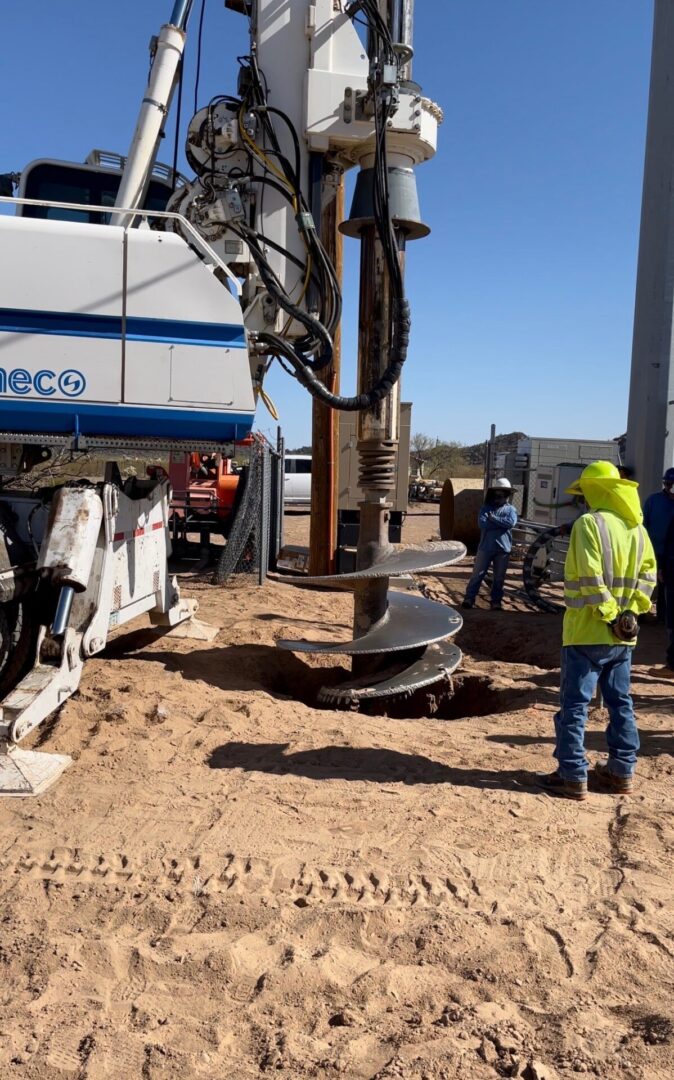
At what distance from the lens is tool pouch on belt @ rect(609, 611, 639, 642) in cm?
476

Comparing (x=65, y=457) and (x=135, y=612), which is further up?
(x=65, y=457)

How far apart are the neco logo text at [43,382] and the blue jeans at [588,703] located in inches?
139

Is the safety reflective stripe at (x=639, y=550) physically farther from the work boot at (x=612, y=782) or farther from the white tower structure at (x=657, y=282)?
the white tower structure at (x=657, y=282)

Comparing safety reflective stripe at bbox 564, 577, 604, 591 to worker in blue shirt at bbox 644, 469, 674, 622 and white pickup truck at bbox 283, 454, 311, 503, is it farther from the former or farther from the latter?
white pickup truck at bbox 283, 454, 311, 503

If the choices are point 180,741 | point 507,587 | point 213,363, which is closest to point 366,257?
point 213,363

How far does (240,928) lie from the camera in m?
3.50

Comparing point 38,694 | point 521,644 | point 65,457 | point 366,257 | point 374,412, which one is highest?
point 366,257

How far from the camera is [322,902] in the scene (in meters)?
3.69

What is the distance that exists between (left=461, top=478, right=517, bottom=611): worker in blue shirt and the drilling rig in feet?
12.9

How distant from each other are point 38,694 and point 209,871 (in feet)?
5.39

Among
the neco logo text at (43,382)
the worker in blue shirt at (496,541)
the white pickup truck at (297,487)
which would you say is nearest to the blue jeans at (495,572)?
the worker in blue shirt at (496,541)

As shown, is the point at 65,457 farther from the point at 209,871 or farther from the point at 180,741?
the point at 209,871

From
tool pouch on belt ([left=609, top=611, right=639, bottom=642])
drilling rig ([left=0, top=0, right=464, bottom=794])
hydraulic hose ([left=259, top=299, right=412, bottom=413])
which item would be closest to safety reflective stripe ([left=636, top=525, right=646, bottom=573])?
tool pouch on belt ([left=609, top=611, right=639, bottom=642])

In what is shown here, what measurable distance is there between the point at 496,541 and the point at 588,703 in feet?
21.8
